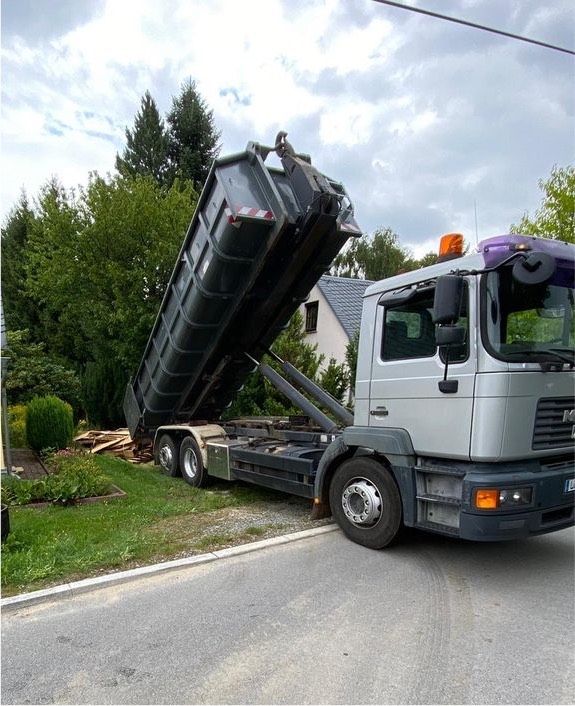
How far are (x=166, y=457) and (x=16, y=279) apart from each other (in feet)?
52.3

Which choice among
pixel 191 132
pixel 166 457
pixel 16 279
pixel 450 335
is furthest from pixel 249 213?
pixel 191 132

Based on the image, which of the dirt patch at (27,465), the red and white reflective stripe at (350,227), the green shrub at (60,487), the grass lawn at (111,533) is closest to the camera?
the grass lawn at (111,533)

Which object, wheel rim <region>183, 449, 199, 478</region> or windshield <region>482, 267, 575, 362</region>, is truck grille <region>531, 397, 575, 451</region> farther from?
wheel rim <region>183, 449, 199, 478</region>

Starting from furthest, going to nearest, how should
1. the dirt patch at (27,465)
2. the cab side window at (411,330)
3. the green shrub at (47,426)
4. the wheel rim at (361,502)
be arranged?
the green shrub at (47,426), the dirt patch at (27,465), the wheel rim at (361,502), the cab side window at (411,330)

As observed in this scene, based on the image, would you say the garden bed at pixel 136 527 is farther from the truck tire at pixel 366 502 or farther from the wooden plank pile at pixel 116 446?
the wooden plank pile at pixel 116 446

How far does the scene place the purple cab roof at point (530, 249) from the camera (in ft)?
13.1

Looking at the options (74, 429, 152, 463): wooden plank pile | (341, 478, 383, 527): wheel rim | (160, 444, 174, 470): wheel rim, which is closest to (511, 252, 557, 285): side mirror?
(341, 478, 383, 527): wheel rim

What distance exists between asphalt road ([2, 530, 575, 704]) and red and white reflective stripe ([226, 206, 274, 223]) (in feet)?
11.2

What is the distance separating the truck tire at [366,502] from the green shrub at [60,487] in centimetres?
321

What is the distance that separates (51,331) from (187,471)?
1471 centimetres

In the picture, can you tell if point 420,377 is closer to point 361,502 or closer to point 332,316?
point 361,502

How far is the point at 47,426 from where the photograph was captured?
374 inches

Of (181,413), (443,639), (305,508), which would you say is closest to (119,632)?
(443,639)

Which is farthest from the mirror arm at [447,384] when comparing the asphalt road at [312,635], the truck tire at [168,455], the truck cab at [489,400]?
the truck tire at [168,455]
